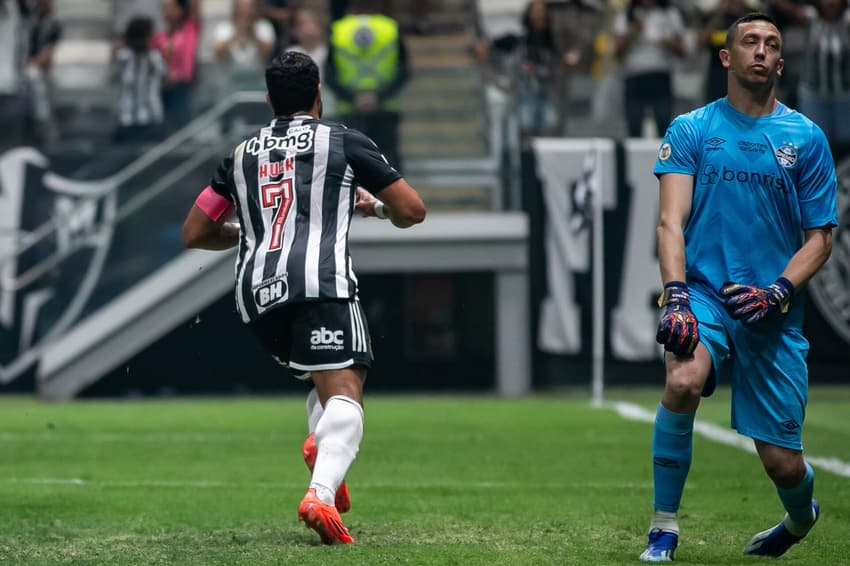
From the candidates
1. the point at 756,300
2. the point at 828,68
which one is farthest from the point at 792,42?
the point at 756,300

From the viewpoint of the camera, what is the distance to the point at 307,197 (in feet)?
22.4

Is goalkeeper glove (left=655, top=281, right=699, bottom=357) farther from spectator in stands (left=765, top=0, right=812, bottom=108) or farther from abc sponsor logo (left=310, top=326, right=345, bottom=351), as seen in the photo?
spectator in stands (left=765, top=0, right=812, bottom=108)

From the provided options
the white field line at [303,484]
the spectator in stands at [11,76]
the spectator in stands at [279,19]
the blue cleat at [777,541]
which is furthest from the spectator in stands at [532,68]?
the blue cleat at [777,541]

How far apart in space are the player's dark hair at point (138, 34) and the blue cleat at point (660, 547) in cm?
1346

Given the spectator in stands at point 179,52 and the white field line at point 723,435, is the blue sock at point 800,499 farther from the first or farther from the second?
the spectator in stands at point 179,52

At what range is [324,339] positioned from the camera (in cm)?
677

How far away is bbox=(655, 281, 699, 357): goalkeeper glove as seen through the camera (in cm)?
611

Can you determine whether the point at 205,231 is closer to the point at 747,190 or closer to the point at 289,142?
the point at 289,142

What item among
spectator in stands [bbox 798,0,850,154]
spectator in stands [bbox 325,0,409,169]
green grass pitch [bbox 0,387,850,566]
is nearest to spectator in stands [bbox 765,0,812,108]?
spectator in stands [bbox 798,0,850,154]

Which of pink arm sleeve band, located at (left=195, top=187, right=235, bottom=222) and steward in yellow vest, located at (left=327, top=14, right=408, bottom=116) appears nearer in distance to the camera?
pink arm sleeve band, located at (left=195, top=187, right=235, bottom=222)

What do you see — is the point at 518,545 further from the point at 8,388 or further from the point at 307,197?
the point at 8,388

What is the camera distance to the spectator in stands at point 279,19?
62.0 feet

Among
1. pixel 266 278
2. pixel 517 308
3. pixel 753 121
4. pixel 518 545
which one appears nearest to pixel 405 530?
pixel 518 545

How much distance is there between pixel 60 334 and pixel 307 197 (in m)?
12.0
